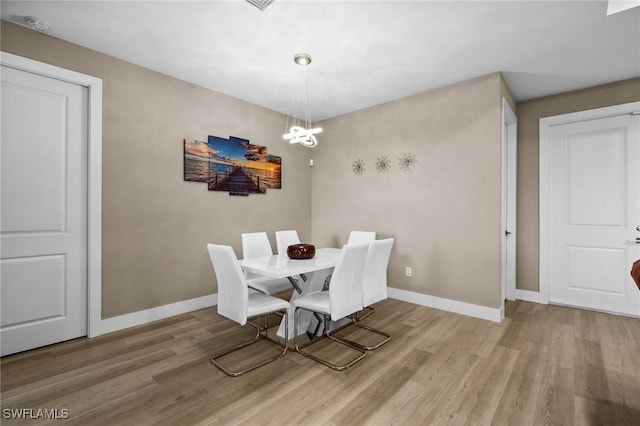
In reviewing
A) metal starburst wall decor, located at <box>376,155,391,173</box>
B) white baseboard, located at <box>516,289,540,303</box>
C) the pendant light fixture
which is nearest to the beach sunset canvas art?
the pendant light fixture

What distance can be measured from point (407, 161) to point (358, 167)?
2.57ft

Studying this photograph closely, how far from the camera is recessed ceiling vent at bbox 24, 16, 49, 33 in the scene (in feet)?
7.73

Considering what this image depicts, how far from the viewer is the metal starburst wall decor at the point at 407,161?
12.8 feet

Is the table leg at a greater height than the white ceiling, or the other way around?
the white ceiling

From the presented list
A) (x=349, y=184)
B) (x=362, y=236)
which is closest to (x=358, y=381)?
(x=362, y=236)

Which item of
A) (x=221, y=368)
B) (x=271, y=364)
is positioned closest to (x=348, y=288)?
(x=271, y=364)

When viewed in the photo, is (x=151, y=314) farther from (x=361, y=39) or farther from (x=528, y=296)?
(x=528, y=296)

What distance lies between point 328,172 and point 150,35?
2919 millimetres

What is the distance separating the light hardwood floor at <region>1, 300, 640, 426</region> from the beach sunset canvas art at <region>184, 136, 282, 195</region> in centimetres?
176

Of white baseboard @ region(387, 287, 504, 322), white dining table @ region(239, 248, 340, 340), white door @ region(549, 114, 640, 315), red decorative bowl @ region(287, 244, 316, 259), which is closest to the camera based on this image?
white dining table @ region(239, 248, 340, 340)

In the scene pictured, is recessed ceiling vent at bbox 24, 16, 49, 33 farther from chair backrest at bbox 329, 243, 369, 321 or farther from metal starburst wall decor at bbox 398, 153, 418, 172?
metal starburst wall decor at bbox 398, 153, 418, 172

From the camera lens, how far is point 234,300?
2238 millimetres

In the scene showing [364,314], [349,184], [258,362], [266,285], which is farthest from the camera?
[349,184]

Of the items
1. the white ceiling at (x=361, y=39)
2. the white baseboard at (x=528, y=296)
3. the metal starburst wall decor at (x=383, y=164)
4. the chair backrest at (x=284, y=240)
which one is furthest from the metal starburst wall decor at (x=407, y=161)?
the white baseboard at (x=528, y=296)
